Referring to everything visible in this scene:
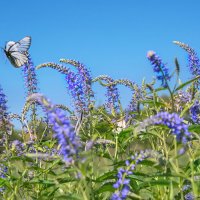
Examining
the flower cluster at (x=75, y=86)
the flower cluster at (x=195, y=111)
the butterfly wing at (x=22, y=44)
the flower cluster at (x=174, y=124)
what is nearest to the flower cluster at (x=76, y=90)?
the flower cluster at (x=75, y=86)

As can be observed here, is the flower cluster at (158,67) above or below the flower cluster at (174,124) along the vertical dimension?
above

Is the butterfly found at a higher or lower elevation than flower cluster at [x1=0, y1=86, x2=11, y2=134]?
higher

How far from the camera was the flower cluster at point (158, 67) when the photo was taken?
14.2ft

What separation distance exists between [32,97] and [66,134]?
365mm

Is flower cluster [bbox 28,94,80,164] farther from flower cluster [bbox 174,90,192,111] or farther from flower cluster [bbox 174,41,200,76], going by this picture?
flower cluster [bbox 174,41,200,76]

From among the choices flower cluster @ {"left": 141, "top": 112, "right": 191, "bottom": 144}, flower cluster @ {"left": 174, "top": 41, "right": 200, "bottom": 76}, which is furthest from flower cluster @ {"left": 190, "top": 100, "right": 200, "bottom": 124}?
flower cluster @ {"left": 141, "top": 112, "right": 191, "bottom": 144}

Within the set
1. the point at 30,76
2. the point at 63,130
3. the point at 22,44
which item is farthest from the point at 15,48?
the point at 63,130

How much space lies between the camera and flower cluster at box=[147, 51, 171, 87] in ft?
14.2

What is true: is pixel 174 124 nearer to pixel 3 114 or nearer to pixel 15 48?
pixel 3 114

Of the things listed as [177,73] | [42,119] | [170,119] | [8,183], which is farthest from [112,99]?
[170,119]

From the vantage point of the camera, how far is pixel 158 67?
14.6 ft

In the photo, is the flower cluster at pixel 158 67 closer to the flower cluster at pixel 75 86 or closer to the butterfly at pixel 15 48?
the flower cluster at pixel 75 86

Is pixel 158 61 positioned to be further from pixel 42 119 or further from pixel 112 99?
pixel 42 119

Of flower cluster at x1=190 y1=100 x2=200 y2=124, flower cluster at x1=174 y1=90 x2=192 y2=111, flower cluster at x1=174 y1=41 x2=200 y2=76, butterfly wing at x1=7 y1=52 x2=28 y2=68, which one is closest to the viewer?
flower cluster at x1=190 y1=100 x2=200 y2=124
